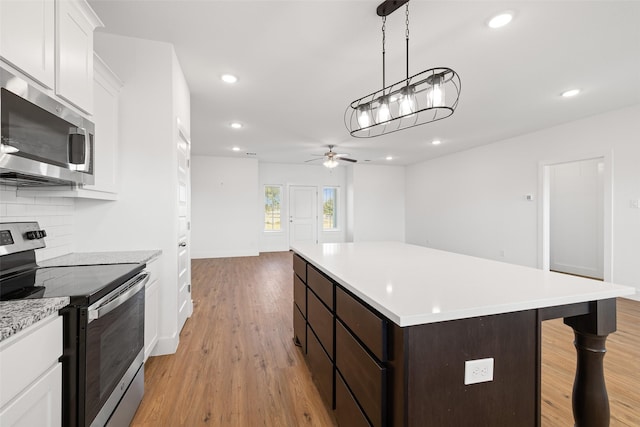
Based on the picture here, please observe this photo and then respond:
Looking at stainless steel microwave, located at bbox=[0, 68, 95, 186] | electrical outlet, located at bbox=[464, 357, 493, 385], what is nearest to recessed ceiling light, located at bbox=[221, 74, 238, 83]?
stainless steel microwave, located at bbox=[0, 68, 95, 186]

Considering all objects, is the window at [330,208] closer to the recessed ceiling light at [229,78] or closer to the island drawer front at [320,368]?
the recessed ceiling light at [229,78]

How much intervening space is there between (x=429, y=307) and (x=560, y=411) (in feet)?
5.11

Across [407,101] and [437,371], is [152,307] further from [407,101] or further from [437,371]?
[407,101]

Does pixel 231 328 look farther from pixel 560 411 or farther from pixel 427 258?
pixel 560 411

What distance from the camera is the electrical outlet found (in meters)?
1.04

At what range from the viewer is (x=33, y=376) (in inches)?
37.4

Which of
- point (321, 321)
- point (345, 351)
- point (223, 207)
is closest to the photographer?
point (345, 351)

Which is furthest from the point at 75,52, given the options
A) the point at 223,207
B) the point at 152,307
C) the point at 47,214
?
the point at 223,207

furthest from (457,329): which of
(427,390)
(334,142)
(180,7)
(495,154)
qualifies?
(495,154)

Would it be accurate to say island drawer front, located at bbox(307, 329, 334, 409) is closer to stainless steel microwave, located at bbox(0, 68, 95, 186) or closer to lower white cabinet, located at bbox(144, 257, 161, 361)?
lower white cabinet, located at bbox(144, 257, 161, 361)

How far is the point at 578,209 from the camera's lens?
5500 millimetres

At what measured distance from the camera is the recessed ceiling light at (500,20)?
6.65 feet

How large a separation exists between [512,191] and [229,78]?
5403 millimetres

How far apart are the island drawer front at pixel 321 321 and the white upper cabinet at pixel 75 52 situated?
185 centimetres
